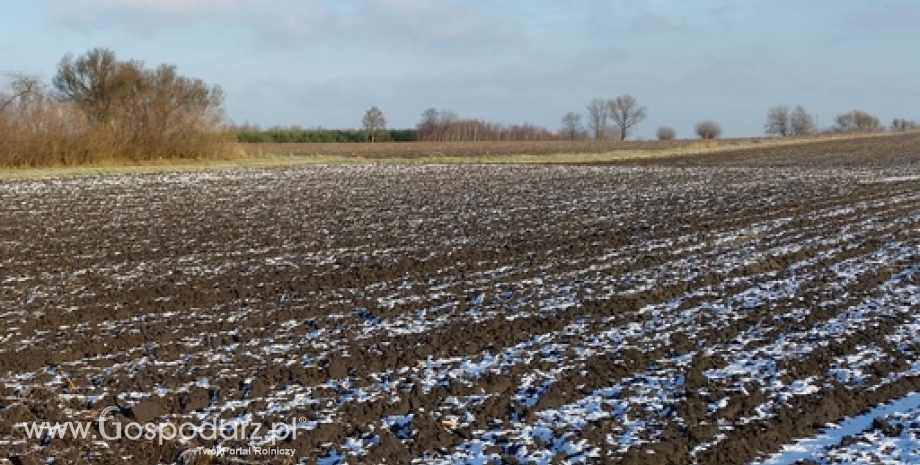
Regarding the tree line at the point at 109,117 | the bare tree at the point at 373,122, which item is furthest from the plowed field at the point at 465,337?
the bare tree at the point at 373,122

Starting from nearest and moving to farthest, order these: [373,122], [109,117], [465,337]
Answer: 1. [465,337]
2. [109,117]
3. [373,122]

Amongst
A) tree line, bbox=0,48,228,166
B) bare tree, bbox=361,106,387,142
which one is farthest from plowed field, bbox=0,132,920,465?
bare tree, bbox=361,106,387,142

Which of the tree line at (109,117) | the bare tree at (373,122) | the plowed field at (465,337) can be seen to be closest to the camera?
the plowed field at (465,337)

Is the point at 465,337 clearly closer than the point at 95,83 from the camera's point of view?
Yes

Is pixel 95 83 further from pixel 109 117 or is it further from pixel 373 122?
pixel 373 122

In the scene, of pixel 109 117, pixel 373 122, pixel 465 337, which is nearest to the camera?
pixel 465 337

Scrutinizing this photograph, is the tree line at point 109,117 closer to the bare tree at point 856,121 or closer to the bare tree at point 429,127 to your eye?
the bare tree at point 429,127

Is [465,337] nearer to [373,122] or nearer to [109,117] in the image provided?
[109,117]

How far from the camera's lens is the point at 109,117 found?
4547cm

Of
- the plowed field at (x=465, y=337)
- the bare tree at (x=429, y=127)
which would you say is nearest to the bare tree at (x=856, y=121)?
the bare tree at (x=429, y=127)

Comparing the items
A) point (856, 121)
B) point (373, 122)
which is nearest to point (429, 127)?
point (373, 122)

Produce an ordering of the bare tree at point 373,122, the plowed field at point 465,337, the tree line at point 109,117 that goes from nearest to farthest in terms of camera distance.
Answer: the plowed field at point 465,337, the tree line at point 109,117, the bare tree at point 373,122

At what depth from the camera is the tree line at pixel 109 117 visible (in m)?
39.9

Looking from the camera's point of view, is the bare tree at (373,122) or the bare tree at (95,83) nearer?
the bare tree at (95,83)
